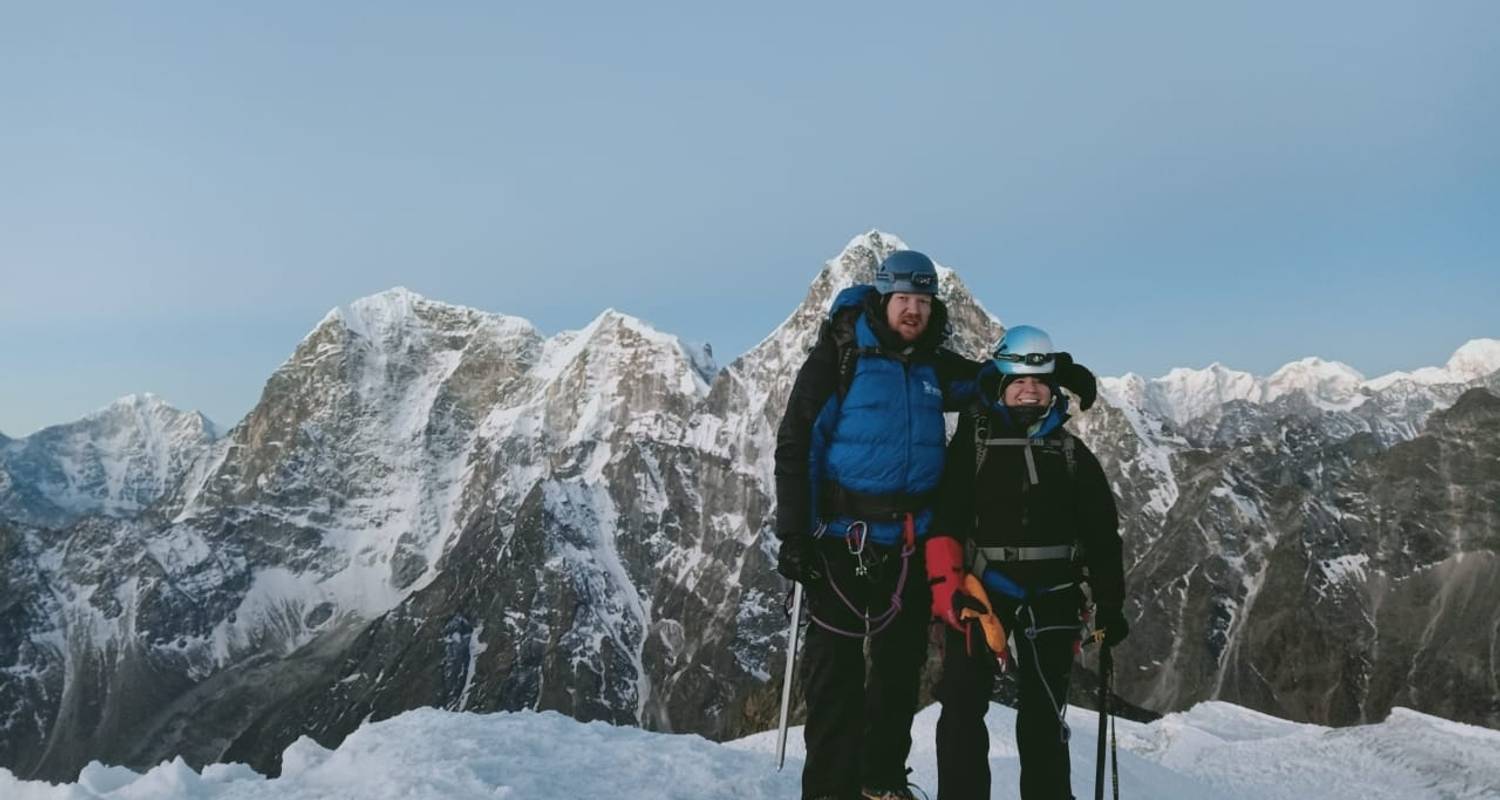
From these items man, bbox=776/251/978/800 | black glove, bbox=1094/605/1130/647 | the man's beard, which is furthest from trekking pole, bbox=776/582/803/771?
black glove, bbox=1094/605/1130/647

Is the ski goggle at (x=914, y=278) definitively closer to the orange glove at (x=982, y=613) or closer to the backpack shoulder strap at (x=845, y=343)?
the backpack shoulder strap at (x=845, y=343)

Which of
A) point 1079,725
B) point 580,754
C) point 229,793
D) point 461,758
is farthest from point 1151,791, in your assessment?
point 229,793

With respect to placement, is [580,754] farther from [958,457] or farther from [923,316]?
[923,316]

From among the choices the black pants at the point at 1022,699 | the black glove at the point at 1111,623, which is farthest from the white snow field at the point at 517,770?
the black glove at the point at 1111,623

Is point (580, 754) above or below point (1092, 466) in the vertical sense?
below

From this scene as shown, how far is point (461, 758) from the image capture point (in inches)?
438

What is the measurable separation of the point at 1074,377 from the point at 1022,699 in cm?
317

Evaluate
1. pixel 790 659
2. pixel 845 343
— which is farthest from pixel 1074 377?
pixel 790 659

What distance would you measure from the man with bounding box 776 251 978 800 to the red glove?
26cm

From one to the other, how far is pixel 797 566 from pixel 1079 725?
50.8 feet

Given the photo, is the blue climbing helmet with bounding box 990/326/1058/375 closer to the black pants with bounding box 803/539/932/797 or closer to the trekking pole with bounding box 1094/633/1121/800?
the black pants with bounding box 803/539/932/797

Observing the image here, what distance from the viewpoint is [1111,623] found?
10172 mm

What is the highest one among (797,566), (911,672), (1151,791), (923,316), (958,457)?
(923,316)

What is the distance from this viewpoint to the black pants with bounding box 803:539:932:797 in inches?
391
